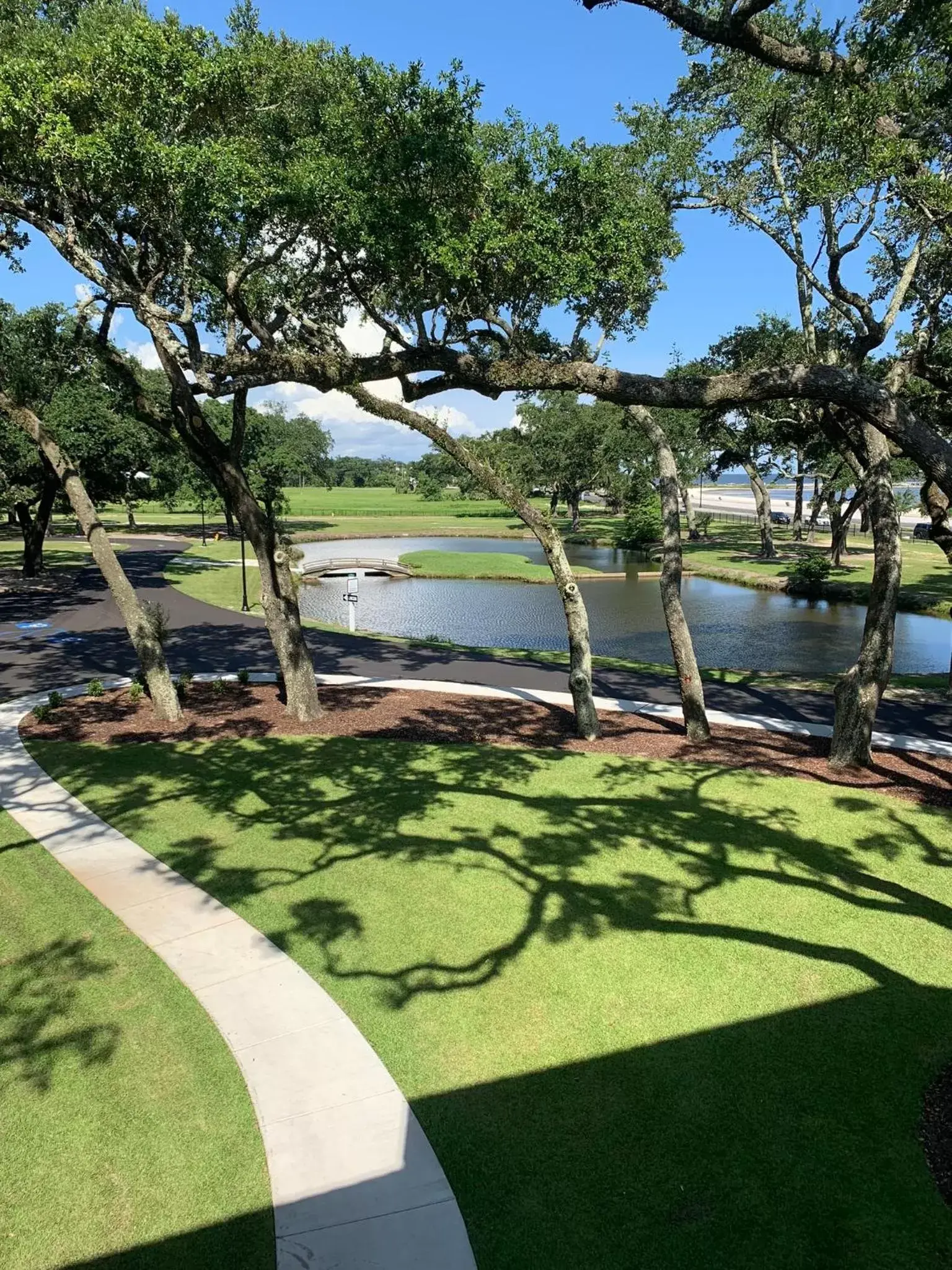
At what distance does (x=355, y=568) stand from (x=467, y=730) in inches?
1217

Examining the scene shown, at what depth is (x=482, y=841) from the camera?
9.63m

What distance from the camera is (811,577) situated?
3700cm

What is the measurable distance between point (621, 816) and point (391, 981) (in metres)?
4.46

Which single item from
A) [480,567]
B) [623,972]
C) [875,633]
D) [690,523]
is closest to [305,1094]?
[623,972]

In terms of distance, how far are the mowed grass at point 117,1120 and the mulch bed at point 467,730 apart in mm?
6928

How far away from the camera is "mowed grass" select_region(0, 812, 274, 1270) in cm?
450

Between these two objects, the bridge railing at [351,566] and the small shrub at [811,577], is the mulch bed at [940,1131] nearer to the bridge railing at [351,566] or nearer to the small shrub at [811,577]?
the small shrub at [811,577]

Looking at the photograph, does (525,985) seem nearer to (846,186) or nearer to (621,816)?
(621,816)

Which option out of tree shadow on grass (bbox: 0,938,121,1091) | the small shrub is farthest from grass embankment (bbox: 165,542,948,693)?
the small shrub

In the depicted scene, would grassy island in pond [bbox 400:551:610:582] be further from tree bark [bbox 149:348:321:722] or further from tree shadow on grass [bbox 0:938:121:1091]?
tree shadow on grass [bbox 0:938:121:1091]

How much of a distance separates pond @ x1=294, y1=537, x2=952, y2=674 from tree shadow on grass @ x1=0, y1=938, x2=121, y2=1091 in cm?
1971

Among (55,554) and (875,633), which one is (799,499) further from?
(875,633)

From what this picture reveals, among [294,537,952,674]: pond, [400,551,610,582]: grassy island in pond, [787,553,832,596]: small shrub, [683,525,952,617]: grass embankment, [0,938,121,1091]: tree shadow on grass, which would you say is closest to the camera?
[0,938,121,1091]: tree shadow on grass

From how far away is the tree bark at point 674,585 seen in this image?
12922 millimetres
